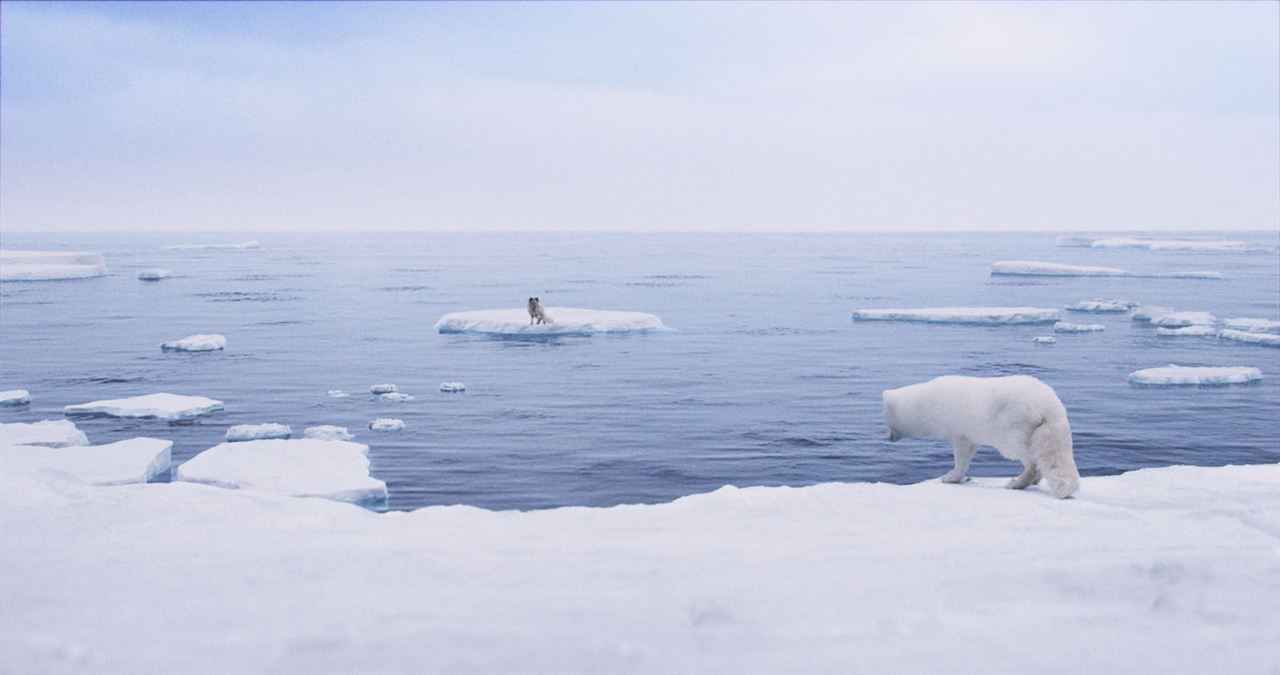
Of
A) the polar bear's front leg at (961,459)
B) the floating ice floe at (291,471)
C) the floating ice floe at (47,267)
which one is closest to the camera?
the polar bear's front leg at (961,459)

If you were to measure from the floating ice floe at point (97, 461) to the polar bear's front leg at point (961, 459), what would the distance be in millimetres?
8028

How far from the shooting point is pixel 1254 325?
31656mm

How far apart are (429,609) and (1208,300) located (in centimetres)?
4614

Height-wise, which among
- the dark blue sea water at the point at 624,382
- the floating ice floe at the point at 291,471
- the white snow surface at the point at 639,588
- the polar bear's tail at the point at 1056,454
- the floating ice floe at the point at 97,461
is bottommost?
the dark blue sea water at the point at 624,382

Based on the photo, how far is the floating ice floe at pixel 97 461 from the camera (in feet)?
34.4

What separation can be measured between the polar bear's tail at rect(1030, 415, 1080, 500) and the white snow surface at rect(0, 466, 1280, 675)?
1.63ft

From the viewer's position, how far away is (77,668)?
4.77 meters

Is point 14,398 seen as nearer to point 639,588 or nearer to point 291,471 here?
point 291,471

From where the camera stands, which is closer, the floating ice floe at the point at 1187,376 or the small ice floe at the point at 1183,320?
the floating ice floe at the point at 1187,376

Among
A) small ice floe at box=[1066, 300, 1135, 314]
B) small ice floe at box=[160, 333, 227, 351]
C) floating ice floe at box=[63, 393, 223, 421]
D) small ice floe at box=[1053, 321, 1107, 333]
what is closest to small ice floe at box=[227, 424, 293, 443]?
floating ice floe at box=[63, 393, 223, 421]

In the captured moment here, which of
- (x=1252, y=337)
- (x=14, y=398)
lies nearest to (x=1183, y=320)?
(x=1252, y=337)

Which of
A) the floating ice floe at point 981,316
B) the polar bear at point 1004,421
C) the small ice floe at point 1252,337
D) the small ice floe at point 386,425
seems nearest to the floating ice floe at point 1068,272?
the floating ice floe at point 981,316

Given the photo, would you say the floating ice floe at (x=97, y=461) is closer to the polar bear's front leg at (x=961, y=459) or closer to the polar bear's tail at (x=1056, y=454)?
the polar bear's front leg at (x=961, y=459)

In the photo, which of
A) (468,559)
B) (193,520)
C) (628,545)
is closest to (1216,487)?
(628,545)
